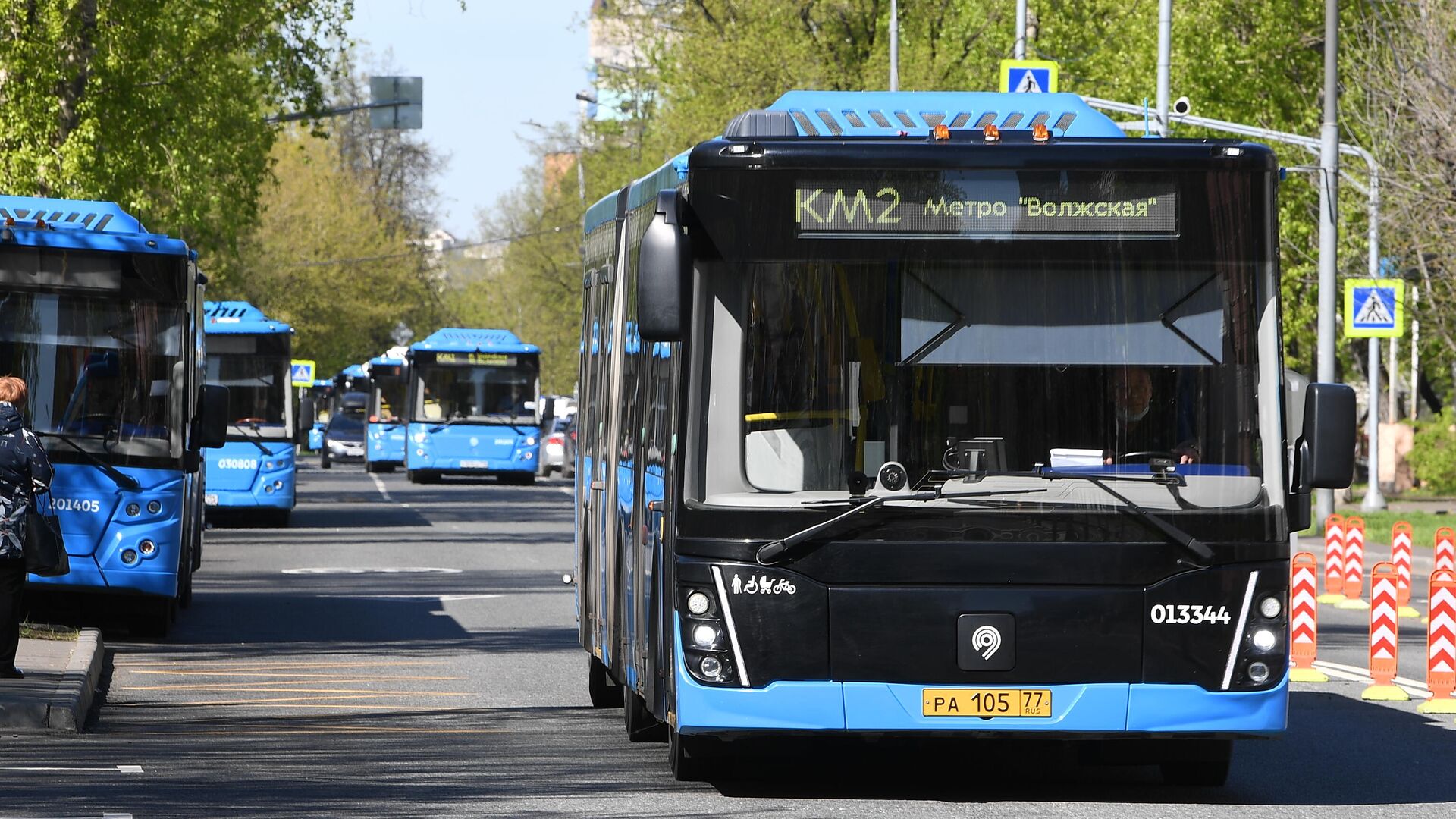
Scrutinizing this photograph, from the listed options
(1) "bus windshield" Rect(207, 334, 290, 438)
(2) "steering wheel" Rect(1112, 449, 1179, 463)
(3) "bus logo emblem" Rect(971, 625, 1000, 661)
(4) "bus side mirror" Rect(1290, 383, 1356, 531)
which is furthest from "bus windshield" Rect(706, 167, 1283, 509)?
(1) "bus windshield" Rect(207, 334, 290, 438)

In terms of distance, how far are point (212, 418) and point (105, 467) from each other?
83cm

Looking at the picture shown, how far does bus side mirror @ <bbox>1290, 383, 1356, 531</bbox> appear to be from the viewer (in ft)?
29.8

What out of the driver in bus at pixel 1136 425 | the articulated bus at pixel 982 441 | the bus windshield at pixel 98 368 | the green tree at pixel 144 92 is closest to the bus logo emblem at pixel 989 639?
the articulated bus at pixel 982 441

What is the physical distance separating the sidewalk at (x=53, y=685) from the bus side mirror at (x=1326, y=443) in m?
5.99

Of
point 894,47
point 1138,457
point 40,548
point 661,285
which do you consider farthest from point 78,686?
point 894,47

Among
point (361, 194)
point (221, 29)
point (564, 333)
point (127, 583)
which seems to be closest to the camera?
point (127, 583)

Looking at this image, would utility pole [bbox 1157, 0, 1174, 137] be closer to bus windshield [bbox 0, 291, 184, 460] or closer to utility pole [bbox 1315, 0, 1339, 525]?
utility pole [bbox 1315, 0, 1339, 525]

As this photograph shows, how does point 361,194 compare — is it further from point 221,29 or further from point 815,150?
point 815,150

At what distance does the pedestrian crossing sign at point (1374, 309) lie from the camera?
29859mm

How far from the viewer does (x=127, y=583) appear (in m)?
16.4

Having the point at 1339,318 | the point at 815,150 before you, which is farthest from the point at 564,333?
the point at 815,150

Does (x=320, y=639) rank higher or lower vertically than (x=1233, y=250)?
lower

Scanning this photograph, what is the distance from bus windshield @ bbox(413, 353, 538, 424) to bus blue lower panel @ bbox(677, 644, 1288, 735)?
129 feet

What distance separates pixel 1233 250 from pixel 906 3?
44000mm
